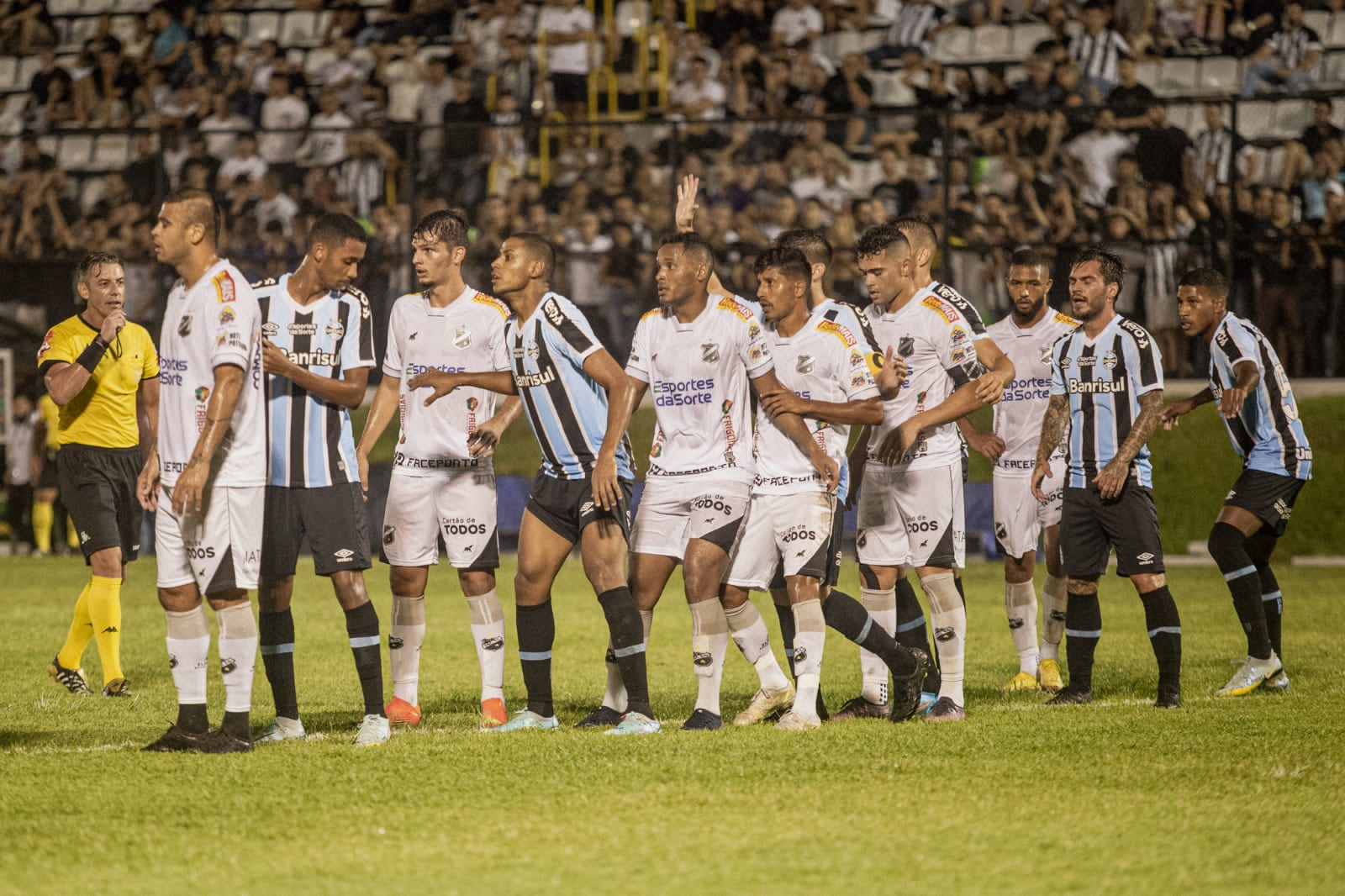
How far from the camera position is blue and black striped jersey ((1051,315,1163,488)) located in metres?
8.23

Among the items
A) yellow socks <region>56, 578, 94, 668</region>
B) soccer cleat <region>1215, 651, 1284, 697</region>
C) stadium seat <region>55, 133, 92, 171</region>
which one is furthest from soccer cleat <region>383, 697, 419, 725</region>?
stadium seat <region>55, 133, 92, 171</region>

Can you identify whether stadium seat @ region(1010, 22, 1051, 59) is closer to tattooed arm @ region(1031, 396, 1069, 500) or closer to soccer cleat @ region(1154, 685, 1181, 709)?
tattooed arm @ region(1031, 396, 1069, 500)

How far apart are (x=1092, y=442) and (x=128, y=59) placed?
19.0m

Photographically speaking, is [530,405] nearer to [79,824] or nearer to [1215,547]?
[79,824]

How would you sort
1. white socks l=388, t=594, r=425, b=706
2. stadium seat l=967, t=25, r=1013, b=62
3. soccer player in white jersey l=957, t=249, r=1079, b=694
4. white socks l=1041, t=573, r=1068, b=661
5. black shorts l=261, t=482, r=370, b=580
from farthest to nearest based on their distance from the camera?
1. stadium seat l=967, t=25, r=1013, b=62
2. white socks l=1041, t=573, r=1068, b=661
3. soccer player in white jersey l=957, t=249, r=1079, b=694
4. white socks l=388, t=594, r=425, b=706
5. black shorts l=261, t=482, r=370, b=580

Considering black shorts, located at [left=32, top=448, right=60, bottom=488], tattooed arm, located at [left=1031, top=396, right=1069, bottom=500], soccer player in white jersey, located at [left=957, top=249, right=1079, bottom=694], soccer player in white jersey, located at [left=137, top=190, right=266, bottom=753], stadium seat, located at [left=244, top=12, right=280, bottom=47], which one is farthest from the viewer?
stadium seat, located at [left=244, top=12, right=280, bottom=47]

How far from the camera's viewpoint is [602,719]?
25.6 ft

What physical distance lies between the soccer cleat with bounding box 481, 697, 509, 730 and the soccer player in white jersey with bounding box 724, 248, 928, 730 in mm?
1238

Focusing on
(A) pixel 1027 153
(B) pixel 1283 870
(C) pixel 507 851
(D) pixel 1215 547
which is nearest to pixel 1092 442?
(D) pixel 1215 547

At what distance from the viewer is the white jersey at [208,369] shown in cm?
666

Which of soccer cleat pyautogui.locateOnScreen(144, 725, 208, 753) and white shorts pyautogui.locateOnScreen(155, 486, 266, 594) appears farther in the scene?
soccer cleat pyautogui.locateOnScreen(144, 725, 208, 753)

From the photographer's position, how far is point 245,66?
75.9ft

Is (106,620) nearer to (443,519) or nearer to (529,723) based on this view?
(443,519)

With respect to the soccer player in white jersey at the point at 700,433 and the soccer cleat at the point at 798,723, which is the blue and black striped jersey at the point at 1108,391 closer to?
the soccer player in white jersey at the point at 700,433
